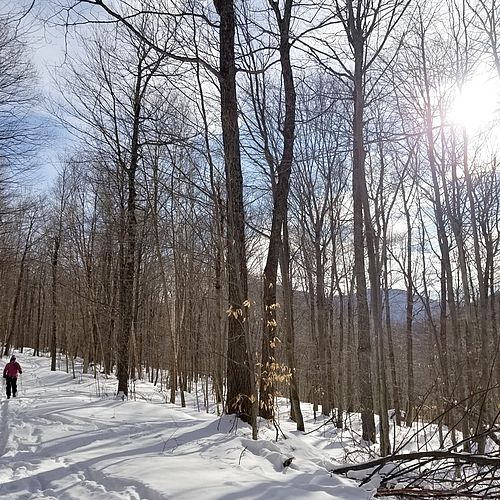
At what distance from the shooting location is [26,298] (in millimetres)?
41625

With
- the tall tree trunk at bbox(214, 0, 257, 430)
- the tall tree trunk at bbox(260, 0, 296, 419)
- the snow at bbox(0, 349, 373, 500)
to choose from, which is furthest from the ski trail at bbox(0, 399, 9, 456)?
the tall tree trunk at bbox(260, 0, 296, 419)

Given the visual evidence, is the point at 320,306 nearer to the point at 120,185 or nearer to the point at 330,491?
the point at 120,185

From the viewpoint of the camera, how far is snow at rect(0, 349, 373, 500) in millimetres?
4316

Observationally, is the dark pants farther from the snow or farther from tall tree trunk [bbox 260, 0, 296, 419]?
tall tree trunk [bbox 260, 0, 296, 419]

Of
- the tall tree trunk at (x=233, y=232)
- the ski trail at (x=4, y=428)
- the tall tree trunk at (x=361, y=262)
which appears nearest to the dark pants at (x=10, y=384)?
the ski trail at (x=4, y=428)

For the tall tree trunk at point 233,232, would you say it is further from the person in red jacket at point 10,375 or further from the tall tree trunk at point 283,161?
the person in red jacket at point 10,375

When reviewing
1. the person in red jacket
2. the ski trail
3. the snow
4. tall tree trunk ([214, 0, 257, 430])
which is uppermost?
tall tree trunk ([214, 0, 257, 430])

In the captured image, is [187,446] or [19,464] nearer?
[19,464]

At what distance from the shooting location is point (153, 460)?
5.39 m

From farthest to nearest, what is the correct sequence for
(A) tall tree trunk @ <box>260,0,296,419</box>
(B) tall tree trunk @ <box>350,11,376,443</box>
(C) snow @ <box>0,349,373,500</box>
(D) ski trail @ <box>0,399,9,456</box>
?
(A) tall tree trunk @ <box>260,0,296,419</box> < (B) tall tree trunk @ <box>350,11,376,443</box> < (D) ski trail @ <box>0,399,9,456</box> < (C) snow @ <box>0,349,373,500</box>

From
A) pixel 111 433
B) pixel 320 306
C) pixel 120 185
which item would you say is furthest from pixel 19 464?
pixel 320 306

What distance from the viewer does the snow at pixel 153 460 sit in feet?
14.2

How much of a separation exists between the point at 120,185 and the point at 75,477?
35.1 ft

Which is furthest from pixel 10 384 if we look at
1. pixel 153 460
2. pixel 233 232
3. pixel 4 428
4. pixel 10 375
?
pixel 233 232
